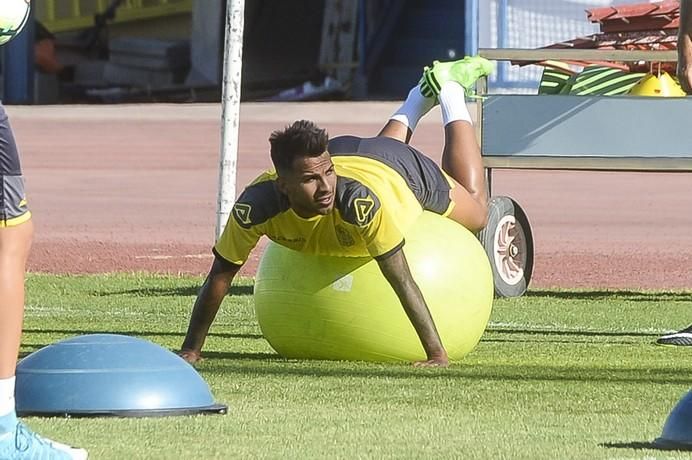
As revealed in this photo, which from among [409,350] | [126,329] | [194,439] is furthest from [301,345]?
[194,439]

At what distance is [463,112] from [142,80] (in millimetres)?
23920

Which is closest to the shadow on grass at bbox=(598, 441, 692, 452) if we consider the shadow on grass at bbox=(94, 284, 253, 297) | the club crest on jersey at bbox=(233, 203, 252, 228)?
the club crest on jersey at bbox=(233, 203, 252, 228)

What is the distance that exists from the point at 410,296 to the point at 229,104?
4652mm

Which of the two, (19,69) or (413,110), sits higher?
(413,110)

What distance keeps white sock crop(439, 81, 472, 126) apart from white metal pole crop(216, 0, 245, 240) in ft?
5.59

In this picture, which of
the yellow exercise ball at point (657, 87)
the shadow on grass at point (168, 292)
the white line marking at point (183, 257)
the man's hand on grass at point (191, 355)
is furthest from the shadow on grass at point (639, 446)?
the white line marking at point (183, 257)

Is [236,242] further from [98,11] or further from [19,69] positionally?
[98,11]

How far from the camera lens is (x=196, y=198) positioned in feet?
58.7

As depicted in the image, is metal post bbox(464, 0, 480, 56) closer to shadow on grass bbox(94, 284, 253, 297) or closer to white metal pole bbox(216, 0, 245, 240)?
white metal pole bbox(216, 0, 245, 240)

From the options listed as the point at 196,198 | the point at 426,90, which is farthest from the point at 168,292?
the point at 196,198

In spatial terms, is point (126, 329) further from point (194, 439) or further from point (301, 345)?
point (194, 439)

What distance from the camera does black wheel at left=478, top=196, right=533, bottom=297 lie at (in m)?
11.2

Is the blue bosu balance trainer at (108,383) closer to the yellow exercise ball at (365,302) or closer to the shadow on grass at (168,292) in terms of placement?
the yellow exercise ball at (365,302)

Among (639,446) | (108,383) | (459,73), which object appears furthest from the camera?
(459,73)
